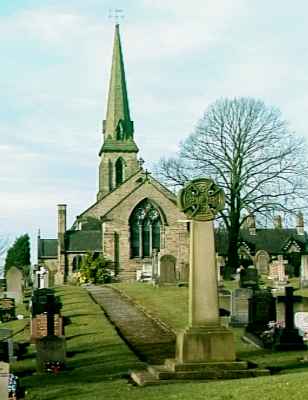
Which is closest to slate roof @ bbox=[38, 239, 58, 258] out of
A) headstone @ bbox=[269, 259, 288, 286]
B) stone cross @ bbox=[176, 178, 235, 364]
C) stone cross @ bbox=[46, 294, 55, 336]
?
headstone @ bbox=[269, 259, 288, 286]

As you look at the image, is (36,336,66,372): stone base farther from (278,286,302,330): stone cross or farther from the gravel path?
(278,286,302,330): stone cross

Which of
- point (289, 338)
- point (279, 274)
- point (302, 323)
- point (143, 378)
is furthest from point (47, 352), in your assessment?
point (279, 274)

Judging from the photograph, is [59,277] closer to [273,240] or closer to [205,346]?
[273,240]

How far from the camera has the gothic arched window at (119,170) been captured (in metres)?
81.8

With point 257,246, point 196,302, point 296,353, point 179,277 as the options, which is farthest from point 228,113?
point 196,302

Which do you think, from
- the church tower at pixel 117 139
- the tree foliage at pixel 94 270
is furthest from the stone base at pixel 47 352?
the church tower at pixel 117 139

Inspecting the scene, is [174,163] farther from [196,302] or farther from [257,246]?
[196,302]

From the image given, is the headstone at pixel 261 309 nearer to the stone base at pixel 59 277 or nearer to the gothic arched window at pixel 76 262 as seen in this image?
the stone base at pixel 59 277

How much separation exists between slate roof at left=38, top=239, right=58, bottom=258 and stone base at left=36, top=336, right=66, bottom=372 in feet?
192

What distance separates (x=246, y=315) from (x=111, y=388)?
11435 mm

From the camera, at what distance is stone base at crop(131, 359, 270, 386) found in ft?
43.3

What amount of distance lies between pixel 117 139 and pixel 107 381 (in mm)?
69913

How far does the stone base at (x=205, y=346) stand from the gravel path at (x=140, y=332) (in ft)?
10.6

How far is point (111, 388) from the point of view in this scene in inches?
501
